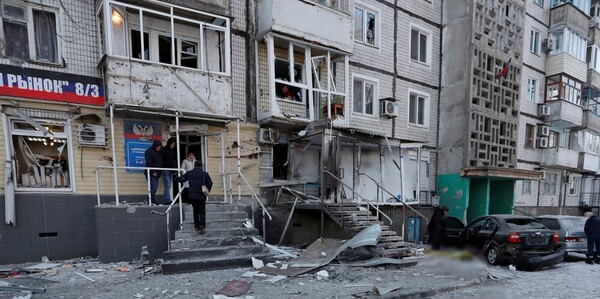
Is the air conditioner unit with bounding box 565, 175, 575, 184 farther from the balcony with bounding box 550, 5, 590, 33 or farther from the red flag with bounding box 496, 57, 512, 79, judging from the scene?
the red flag with bounding box 496, 57, 512, 79

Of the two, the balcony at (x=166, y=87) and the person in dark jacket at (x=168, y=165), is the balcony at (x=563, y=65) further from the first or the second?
the person in dark jacket at (x=168, y=165)

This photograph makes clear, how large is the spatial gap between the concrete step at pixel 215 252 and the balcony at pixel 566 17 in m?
22.1

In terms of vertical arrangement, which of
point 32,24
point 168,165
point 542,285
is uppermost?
point 32,24

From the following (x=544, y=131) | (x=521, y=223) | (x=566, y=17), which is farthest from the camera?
(x=544, y=131)

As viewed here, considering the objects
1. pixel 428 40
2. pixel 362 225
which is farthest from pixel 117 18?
pixel 428 40

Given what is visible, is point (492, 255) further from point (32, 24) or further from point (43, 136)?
point (32, 24)

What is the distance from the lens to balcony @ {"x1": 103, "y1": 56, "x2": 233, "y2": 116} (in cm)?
762

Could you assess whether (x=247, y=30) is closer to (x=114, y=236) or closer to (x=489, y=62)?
(x=114, y=236)

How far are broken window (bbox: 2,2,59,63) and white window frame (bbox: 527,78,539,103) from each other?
22.1 metres

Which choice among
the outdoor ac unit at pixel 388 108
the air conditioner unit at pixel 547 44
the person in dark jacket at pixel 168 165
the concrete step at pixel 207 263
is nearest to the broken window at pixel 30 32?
the person in dark jacket at pixel 168 165

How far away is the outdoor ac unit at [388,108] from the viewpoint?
12.9m

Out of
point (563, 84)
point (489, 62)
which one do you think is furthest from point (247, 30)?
point (563, 84)

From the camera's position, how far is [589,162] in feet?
69.7

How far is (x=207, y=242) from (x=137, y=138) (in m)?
3.59
